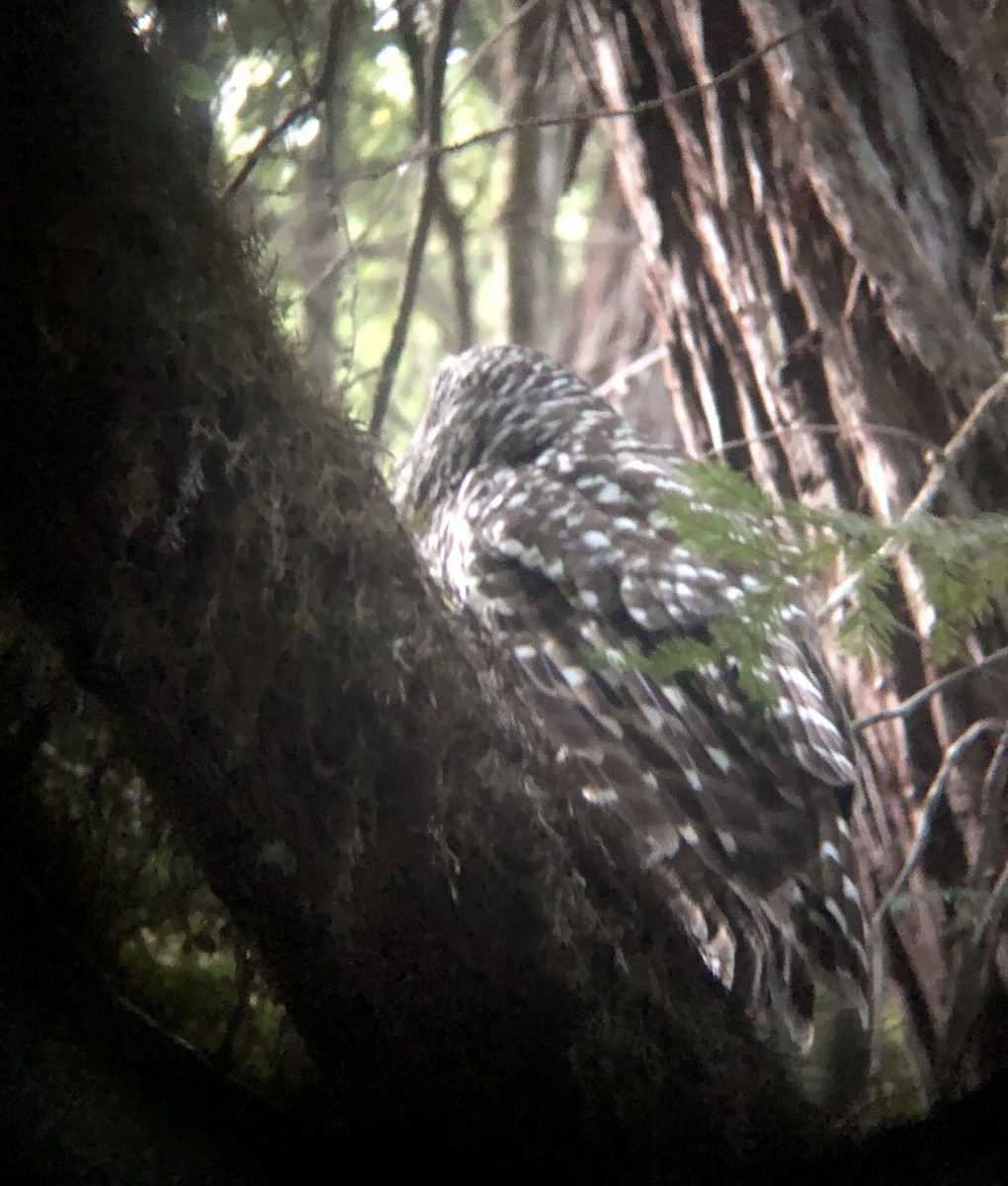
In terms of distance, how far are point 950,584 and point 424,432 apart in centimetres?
147

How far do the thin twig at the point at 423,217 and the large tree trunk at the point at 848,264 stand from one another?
0.32 metres

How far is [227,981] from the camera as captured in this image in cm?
92

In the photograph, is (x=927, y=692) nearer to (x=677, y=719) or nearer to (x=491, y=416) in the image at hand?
(x=677, y=719)

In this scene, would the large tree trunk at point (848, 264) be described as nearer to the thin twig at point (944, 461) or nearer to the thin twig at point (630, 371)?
the thin twig at point (944, 461)

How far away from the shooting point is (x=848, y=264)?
1.72 meters

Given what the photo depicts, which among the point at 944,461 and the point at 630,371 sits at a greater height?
the point at 630,371

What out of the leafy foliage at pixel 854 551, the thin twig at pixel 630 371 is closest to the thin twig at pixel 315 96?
the leafy foliage at pixel 854 551

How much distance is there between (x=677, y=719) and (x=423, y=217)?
3.17 ft

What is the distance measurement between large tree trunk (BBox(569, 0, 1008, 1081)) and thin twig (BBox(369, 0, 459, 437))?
1.05 feet

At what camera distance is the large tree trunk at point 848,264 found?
61.0 inches

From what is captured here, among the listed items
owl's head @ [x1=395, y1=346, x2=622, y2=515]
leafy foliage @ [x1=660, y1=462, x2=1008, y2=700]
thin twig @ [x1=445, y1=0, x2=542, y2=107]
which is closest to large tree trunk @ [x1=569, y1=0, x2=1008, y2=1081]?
thin twig @ [x1=445, y1=0, x2=542, y2=107]

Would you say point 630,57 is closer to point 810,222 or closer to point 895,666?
point 810,222

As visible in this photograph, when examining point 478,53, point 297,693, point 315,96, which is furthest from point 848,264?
point 297,693

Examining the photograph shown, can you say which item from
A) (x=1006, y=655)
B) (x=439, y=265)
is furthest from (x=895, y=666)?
(x=439, y=265)
